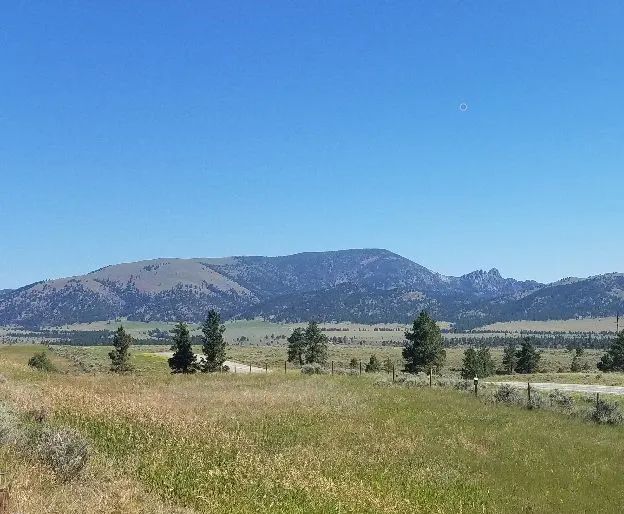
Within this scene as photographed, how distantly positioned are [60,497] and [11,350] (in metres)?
81.3

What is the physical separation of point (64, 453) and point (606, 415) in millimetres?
26175

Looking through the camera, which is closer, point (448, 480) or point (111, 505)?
point (111, 505)

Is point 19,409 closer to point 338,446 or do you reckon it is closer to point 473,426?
point 338,446

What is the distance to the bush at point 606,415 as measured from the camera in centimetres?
3027

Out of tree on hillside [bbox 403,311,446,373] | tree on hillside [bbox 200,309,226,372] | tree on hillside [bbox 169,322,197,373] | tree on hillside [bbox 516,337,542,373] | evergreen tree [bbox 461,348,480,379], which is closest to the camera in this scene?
tree on hillside [bbox 200,309,226,372]

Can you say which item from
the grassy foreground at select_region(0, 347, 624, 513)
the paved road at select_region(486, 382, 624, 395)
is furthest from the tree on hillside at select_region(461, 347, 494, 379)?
the grassy foreground at select_region(0, 347, 624, 513)

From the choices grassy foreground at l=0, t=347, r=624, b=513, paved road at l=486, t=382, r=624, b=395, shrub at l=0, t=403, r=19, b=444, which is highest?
shrub at l=0, t=403, r=19, b=444

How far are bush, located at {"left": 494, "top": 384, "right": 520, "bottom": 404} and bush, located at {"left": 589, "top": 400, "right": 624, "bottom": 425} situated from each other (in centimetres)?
406

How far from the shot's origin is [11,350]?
274 ft

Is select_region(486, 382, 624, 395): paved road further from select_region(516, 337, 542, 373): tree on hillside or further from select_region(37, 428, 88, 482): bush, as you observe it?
select_region(516, 337, 542, 373): tree on hillside

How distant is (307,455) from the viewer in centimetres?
1742

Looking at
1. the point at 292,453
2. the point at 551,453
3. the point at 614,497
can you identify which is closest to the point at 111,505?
the point at 292,453

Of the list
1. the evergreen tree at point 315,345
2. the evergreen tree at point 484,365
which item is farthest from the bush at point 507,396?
the evergreen tree at point 315,345

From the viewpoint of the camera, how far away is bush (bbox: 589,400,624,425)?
3027 centimetres
